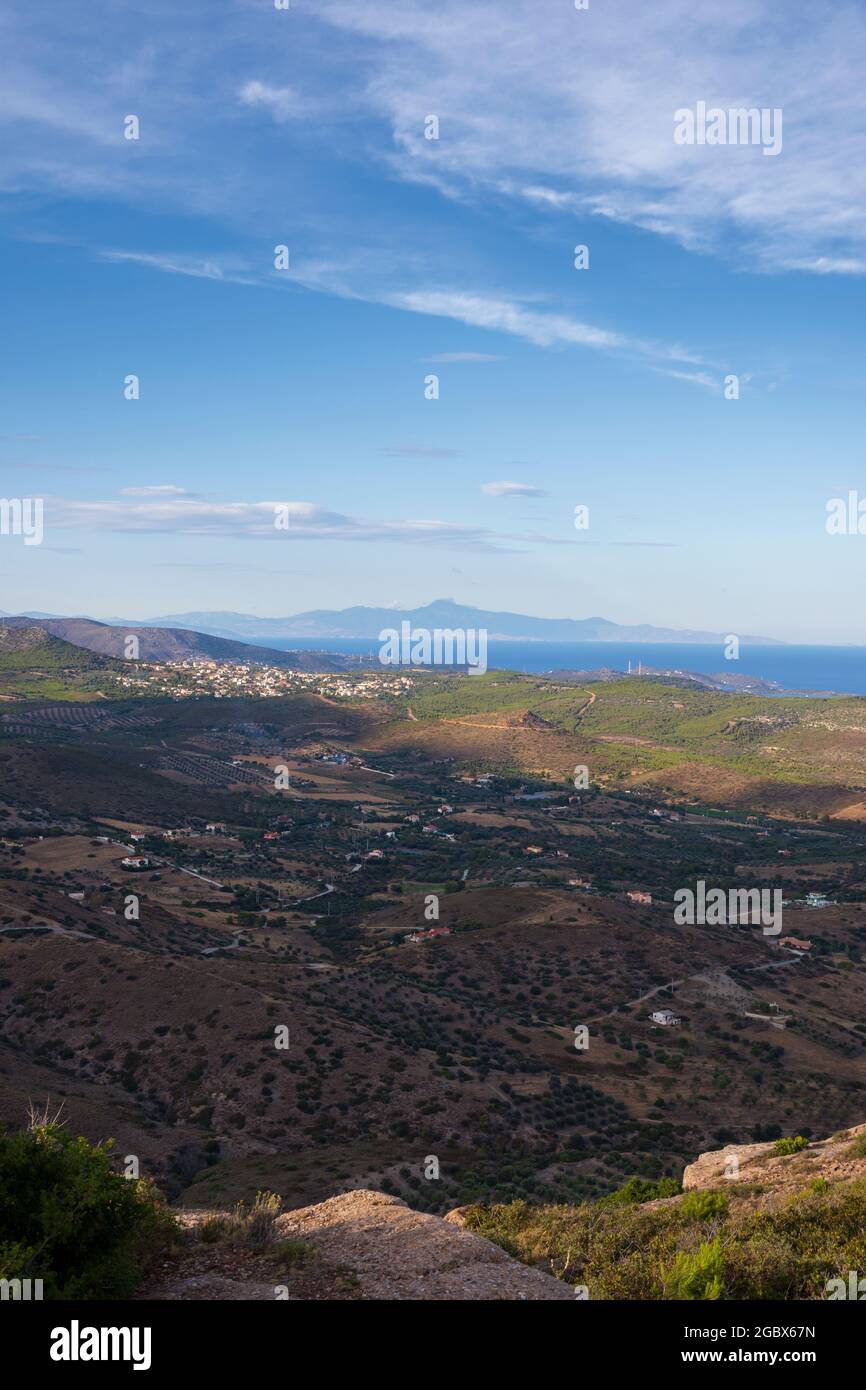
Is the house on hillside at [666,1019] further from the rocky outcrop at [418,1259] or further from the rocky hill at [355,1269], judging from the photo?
the rocky hill at [355,1269]

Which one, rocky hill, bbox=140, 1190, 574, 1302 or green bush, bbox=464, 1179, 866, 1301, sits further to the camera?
rocky hill, bbox=140, 1190, 574, 1302

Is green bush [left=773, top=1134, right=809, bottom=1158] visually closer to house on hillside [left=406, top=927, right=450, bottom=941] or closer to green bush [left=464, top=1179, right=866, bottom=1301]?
green bush [left=464, top=1179, right=866, bottom=1301]

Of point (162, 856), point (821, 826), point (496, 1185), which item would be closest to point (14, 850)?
point (162, 856)

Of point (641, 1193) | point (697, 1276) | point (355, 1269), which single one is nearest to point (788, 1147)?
point (641, 1193)

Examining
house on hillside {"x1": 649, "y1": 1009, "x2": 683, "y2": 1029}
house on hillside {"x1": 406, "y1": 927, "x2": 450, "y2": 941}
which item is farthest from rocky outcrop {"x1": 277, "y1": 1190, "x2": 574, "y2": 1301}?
house on hillside {"x1": 406, "y1": 927, "x2": 450, "y2": 941}

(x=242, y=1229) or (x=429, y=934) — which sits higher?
(x=242, y=1229)

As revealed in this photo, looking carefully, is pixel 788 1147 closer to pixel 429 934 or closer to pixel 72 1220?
pixel 72 1220

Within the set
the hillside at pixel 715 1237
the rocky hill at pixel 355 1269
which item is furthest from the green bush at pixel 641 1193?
the rocky hill at pixel 355 1269
